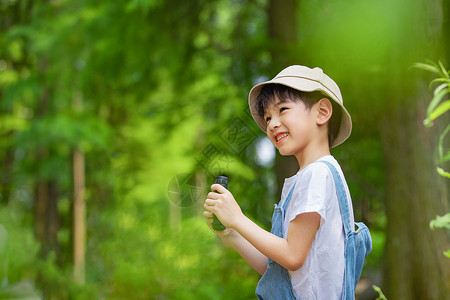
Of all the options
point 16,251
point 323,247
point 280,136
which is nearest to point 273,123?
point 280,136

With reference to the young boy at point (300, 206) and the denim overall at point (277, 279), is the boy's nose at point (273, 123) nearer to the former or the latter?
the young boy at point (300, 206)

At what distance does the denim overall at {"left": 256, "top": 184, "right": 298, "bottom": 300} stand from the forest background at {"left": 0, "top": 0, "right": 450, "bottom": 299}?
0.75 ft

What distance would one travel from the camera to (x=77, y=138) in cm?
983

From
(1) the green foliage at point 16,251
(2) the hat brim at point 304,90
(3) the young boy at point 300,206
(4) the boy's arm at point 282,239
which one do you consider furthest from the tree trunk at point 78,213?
(4) the boy's arm at point 282,239

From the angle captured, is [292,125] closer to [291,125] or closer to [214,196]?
[291,125]

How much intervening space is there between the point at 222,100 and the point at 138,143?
23.8 ft

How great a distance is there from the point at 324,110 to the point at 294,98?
0.32 feet

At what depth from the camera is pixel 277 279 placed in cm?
146

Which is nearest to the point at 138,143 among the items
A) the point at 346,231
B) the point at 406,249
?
the point at 406,249

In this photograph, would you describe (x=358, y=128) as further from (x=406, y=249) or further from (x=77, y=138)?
(x=77, y=138)

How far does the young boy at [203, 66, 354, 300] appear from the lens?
4.45 feet

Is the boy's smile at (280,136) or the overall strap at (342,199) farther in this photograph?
the boy's smile at (280,136)

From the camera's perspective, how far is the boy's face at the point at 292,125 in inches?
59.2

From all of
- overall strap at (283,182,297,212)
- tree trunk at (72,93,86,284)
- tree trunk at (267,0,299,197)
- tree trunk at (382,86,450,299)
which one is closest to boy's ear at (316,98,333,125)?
overall strap at (283,182,297,212)
